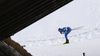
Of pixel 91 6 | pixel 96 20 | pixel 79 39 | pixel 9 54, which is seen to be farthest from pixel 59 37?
pixel 9 54

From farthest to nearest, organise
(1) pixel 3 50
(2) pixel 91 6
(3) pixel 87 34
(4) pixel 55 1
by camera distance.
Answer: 1. (2) pixel 91 6
2. (3) pixel 87 34
3. (1) pixel 3 50
4. (4) pixel 55 1

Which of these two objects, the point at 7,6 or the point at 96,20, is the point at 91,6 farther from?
the point at 7,6

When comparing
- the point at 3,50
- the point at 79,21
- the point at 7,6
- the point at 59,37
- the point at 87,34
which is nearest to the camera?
the point at 7,6

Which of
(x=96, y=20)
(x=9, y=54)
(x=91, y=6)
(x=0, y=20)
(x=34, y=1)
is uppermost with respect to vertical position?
(x=91, y=6)

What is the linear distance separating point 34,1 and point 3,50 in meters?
4.36

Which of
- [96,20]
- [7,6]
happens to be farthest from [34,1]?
[96,20]

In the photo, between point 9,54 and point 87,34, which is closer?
point 9,54

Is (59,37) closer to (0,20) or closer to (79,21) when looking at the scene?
(79,21)

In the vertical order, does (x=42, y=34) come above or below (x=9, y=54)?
above

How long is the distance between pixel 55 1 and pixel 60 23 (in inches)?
7146

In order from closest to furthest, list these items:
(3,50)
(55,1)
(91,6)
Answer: (55,1)
(3,50)
(91,6)

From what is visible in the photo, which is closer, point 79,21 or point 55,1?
point 55,1

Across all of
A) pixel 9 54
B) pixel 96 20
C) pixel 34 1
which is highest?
pixel 96 20

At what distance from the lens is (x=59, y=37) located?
503 ft
